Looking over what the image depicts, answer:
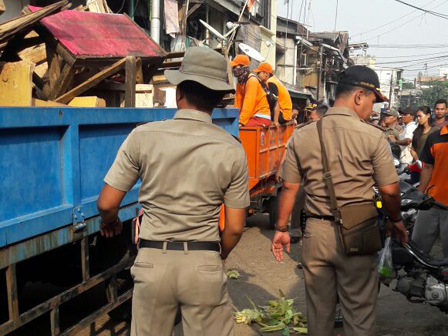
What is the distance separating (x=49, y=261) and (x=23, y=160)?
1004mm

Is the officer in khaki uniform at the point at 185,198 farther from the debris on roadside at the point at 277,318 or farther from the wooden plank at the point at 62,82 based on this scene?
the debris on roadside at the point at 277,318

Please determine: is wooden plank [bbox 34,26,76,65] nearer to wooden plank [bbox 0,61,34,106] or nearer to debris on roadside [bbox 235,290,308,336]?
wooden plank [bbox 0,61,34,106]

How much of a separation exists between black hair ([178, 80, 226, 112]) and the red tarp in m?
1.76

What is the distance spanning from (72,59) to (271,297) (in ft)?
9.93

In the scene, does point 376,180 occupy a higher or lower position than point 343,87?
lower

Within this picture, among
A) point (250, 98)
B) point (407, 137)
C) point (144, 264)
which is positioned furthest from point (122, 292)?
point (407, 137)

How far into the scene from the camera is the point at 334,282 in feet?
10.4

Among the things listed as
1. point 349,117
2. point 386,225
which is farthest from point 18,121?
point 386,225

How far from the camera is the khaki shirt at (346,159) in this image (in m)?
2.97

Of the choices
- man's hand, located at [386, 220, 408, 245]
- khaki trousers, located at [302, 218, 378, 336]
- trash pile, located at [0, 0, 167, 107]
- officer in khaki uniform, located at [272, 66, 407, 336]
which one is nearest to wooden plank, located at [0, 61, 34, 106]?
trash pile, located at [0, 0, 167, 107]

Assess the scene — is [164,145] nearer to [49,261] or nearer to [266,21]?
[49,261]

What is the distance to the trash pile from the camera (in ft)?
11.5

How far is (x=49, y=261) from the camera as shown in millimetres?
3445

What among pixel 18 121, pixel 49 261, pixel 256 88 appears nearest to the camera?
pixel 18 121
